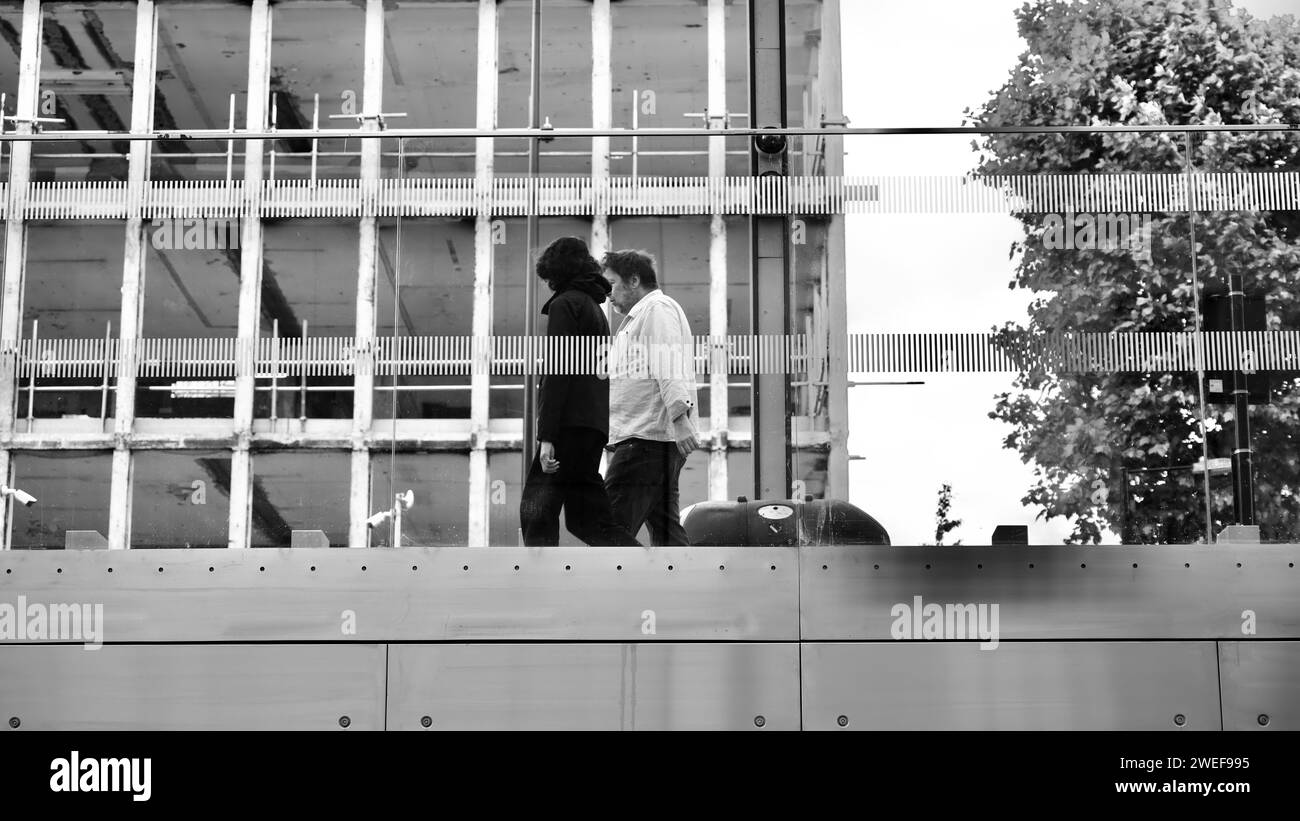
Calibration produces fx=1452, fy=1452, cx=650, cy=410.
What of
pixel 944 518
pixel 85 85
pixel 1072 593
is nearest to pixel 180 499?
pixel 944 518

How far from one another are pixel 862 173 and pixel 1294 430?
1.83m

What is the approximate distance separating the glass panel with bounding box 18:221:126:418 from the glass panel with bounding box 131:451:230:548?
35 cm

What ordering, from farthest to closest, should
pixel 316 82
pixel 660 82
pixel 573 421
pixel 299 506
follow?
1. pixel 660 82
2. pixel 316 82
3. pixel 573 421
4. pixel 299 506

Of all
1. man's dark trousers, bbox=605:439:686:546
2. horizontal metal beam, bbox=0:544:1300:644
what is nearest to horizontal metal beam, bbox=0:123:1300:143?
man's dark trousers, bbox=605:439:686:546

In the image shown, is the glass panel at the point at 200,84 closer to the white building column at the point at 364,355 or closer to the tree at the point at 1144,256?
the white building column at the point at 364,355

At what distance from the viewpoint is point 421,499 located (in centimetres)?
514

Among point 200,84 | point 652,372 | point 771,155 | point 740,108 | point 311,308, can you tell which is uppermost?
point 200,84

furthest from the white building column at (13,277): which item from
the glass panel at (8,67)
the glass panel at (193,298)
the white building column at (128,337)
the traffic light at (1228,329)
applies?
the traffic light at (1228,329)

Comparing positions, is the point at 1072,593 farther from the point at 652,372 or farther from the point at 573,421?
the point at 573,421

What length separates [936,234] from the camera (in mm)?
5508

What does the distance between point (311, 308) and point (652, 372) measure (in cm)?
127

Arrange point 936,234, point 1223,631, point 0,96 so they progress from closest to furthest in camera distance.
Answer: point 1223,631 → point 936,234 → point 0,96

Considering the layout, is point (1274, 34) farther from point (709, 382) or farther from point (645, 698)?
point (645, 698)
